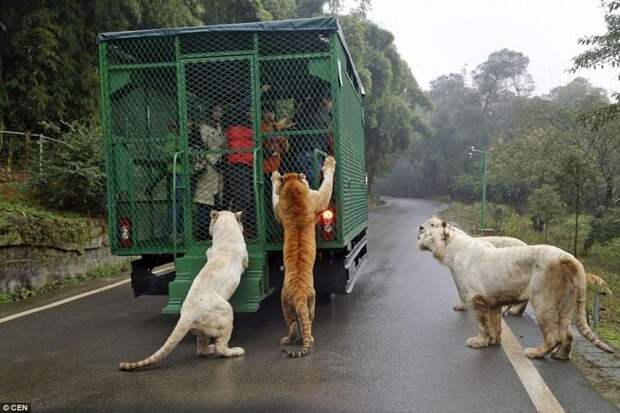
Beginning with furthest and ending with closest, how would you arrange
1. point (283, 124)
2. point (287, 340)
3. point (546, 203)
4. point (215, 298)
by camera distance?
point (546, 203) → point (283, 124) → point (287, 340) → point (215, 298)

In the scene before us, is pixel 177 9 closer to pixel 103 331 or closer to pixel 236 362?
pixel 103 331

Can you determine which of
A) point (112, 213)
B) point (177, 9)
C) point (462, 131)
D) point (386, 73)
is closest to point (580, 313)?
point (112, 213)

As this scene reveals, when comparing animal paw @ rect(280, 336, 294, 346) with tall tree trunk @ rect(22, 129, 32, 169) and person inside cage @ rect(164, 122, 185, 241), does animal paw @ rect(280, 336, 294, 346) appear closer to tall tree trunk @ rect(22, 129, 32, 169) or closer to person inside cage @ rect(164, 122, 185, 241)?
person inside cage @ rect(164, 122, 185, 241)

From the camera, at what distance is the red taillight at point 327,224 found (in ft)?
20.2

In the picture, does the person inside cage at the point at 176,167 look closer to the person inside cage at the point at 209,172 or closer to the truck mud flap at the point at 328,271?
the person inside cage at the point at 209,172

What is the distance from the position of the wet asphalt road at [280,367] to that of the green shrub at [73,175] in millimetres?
4044

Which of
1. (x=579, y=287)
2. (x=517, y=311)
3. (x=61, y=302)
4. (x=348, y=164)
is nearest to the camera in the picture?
(x=579, y=287)

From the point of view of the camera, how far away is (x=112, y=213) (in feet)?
20.8

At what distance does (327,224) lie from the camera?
6172mm

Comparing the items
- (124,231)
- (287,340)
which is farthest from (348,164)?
(124,231)

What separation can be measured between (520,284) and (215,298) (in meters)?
2.81

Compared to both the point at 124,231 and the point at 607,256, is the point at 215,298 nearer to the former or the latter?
the point at 124,231

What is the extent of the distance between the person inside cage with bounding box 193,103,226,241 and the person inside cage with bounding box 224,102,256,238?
9 cm

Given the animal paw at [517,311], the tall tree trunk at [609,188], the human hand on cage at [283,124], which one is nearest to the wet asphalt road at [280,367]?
the animal paw at [517,311]
